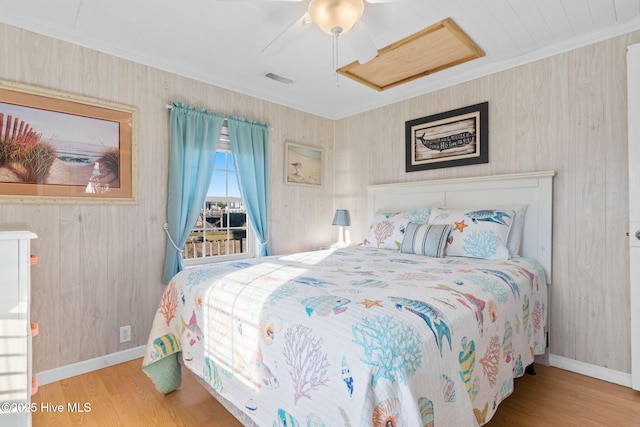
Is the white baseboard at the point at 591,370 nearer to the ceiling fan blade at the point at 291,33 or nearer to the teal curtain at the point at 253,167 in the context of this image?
the teal curtain at the point at 253,167

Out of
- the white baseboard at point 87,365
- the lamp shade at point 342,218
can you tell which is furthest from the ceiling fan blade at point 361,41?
the white baseboard at point 87,365

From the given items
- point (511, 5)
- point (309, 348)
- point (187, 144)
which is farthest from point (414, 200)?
point (309, 348)

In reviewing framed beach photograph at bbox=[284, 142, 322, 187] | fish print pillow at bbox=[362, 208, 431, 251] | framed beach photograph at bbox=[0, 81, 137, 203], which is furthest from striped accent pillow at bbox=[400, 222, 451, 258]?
framed beach photograph at bbox=[0, 81, 137, 203]

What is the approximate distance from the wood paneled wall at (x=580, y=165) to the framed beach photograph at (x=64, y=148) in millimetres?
3075

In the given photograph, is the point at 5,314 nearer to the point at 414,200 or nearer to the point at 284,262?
the point at 284,262

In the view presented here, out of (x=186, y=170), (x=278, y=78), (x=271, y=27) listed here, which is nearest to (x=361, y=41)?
(x=271, y=27)

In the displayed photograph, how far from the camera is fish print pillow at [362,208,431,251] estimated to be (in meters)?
2.87

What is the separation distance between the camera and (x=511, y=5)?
6.61ft

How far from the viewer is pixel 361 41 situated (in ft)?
6.38

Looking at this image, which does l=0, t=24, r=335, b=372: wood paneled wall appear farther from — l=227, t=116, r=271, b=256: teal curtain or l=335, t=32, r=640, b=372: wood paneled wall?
l=335, t=32, r=640, b=372: wood paneled wall

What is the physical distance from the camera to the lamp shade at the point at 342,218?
3824mm

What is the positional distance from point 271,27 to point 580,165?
8.06ft

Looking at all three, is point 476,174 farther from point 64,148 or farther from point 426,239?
point 64,148

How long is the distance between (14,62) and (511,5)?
3.23m
